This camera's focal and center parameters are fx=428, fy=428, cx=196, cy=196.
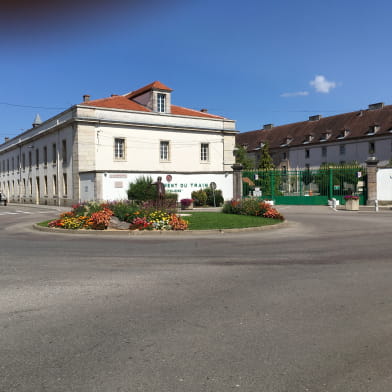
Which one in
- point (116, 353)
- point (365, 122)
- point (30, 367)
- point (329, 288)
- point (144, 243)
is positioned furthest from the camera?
point (365, 122)

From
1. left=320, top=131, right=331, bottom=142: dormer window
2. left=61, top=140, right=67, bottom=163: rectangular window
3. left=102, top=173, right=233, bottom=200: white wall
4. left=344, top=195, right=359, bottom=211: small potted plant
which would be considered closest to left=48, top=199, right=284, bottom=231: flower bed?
left=344, top=195, right=359, bottom=211: small potted plant

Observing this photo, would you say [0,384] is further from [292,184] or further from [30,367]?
[292,184]

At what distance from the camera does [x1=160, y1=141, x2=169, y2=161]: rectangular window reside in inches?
1612

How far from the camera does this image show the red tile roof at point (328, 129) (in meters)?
64.0

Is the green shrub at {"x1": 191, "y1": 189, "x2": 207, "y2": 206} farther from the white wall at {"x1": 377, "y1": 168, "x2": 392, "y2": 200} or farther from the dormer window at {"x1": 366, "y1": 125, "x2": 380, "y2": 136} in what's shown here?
the dormer window at {"x1": 366, "y1": 125, "x2": 380, "y2": 136}

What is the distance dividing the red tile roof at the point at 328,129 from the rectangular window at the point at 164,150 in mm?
35262

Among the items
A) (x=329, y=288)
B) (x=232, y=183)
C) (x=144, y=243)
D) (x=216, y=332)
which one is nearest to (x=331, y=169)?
(x=232, y=183)

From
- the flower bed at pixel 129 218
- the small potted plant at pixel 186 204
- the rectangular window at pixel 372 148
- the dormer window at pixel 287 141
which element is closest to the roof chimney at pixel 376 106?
the rectangular window at pixel 372 148

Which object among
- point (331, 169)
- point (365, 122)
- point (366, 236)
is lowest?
point (366, 236)

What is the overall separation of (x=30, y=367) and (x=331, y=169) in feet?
100

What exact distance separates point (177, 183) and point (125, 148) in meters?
8.11

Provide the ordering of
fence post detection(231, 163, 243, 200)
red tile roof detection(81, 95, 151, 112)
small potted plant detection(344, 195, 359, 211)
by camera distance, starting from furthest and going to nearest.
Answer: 1. red tile roof detection(81, 95, 151, 112)
2. fence post detection(231, 163, 243, 200)
3. small potted plant detection(344, 195, 359, 211)

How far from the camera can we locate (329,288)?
6.40 m

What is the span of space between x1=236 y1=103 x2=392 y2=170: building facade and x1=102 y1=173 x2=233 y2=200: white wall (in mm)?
33621
